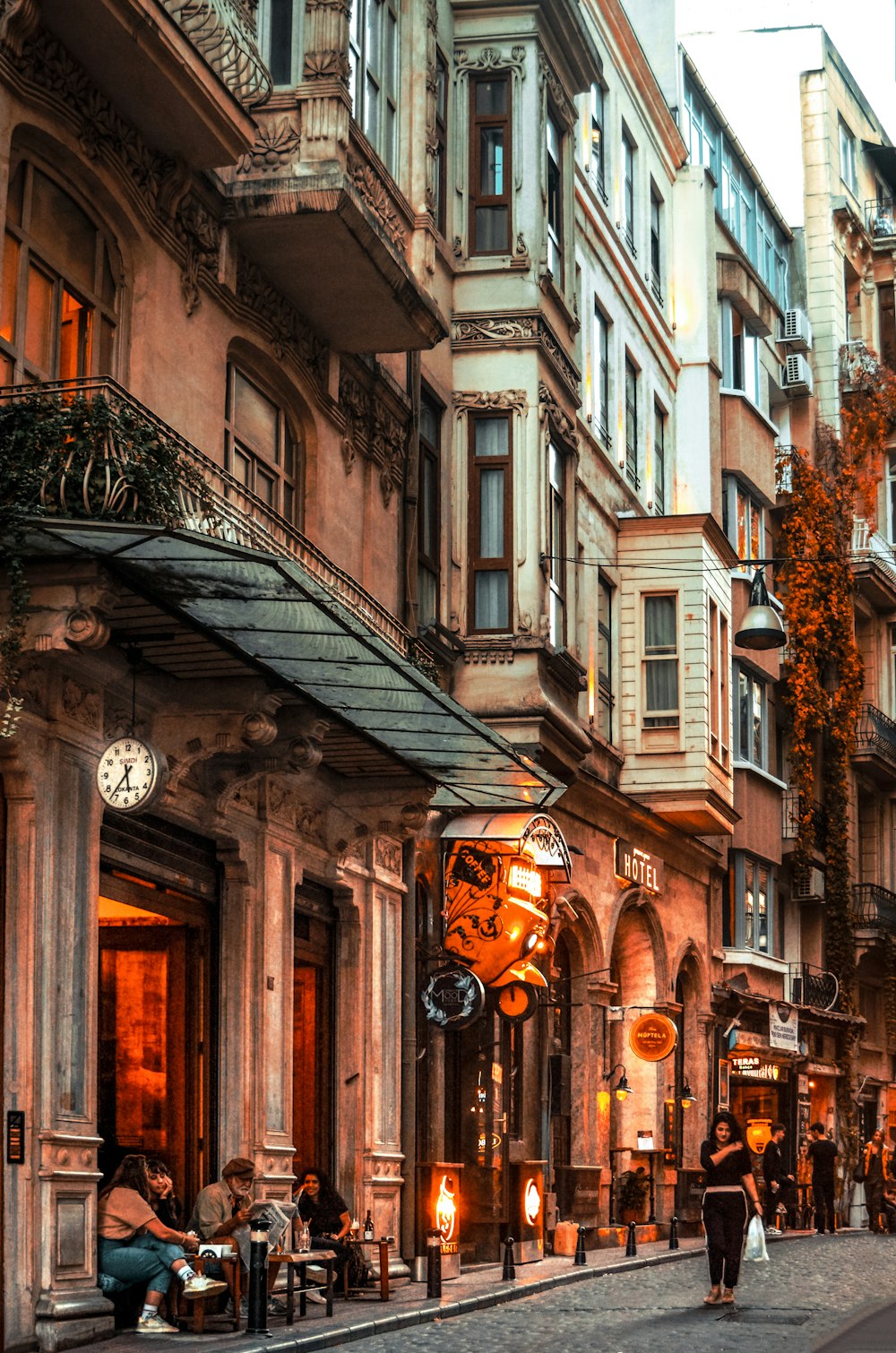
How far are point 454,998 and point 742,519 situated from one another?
20579 mm

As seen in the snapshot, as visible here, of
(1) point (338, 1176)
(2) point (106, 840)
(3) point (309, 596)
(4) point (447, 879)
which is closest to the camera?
(3) point (309, 596)

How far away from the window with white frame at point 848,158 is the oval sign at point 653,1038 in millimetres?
30087

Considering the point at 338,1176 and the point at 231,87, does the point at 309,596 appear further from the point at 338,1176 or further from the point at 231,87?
the point at 338,1176

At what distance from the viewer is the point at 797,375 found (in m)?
49.7

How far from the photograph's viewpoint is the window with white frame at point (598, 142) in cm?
3397

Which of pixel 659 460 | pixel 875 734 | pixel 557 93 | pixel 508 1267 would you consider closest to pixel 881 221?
pixel 875 734

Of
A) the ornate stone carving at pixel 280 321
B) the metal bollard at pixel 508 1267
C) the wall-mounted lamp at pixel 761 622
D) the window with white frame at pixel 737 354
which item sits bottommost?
the metal bollard at pixel 508 1267

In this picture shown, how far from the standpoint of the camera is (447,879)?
84.4ft

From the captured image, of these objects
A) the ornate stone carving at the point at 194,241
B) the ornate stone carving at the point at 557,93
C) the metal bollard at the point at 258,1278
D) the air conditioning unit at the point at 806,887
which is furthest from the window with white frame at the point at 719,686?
the metal bollard at the point at 258,1278

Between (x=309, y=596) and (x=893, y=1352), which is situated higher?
(x=309, y=596)

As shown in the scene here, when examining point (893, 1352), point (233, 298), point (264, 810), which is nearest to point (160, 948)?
point (264, 810)

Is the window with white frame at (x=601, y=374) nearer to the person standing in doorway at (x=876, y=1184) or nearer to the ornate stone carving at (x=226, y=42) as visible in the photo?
the person standing in doorway at (x=876, y=1184)

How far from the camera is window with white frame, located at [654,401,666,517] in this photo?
1494 inches

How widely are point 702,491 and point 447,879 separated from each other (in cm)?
1558
